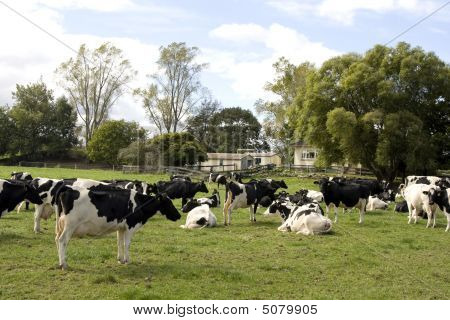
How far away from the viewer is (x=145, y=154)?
6331 centimetres

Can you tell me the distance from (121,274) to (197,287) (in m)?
1.75

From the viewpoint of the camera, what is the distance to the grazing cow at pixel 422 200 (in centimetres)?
1875

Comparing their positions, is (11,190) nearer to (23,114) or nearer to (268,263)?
(268,263)

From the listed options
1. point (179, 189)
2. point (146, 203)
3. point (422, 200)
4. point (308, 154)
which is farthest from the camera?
point (308, 154)

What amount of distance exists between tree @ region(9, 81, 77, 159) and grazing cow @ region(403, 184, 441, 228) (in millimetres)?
73099

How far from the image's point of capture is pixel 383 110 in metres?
43.2

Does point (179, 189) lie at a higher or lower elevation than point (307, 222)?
higher

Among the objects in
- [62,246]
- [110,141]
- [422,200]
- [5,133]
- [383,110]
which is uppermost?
[5,133]

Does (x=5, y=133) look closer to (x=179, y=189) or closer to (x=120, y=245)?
(x=179, y=189)

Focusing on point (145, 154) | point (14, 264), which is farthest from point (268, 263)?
point (145, 154)

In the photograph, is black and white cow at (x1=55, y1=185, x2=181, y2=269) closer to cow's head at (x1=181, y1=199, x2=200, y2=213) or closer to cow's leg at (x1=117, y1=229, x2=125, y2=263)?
cow's leg at (x1=117, y1=229, x2=125, y2=263)

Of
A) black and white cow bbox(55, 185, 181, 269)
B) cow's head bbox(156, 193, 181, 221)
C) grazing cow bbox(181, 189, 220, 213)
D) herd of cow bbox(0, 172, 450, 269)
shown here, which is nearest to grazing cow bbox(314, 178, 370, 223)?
herd of cow bbox(0, 172, 450, 269)

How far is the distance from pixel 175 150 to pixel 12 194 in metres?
46.1

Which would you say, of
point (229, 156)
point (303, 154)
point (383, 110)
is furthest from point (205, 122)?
point (383, 110)
